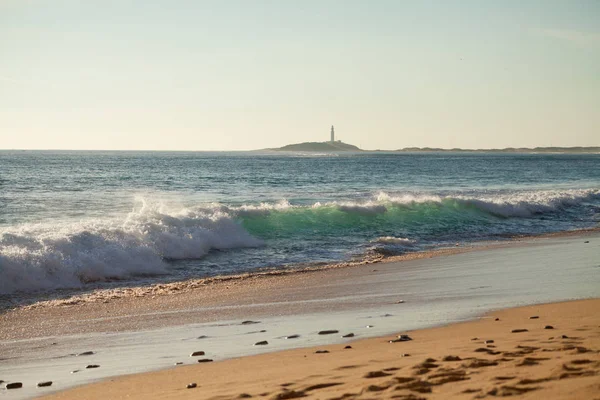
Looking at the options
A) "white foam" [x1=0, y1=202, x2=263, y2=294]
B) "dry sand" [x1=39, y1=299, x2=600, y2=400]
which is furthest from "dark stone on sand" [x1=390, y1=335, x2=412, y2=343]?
"white foam" [x1=0, y1=202, x2=263, y2=294]

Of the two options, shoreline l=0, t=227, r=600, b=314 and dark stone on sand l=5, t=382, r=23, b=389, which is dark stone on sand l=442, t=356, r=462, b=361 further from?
shoreline l=0, t=227, r=600, b=314

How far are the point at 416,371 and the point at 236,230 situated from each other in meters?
15.6

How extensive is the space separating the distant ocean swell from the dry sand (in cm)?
814

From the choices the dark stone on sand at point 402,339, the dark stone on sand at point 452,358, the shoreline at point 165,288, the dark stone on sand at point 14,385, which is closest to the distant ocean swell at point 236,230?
the shoreline at point 165,288

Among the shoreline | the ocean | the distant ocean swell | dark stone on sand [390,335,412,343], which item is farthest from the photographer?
the ocean

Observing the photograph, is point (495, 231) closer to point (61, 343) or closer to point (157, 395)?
point (61, 343)

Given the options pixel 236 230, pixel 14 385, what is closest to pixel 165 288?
pixel 14 385

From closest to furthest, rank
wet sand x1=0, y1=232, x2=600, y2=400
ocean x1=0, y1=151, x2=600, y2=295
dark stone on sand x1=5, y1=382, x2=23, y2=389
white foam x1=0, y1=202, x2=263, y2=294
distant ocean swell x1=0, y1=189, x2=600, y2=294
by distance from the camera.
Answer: dark stone on sand x1=5, y1=382, x2=23, y2=389, wet sand x1=0, y1=232, x2=600, y2=400, white foam x1=0, y1=202, x2=263, y2=294, distant ocean swell x1=0, y1=189, x2=600, y2=294, ocean x1=0, y1=151, x2=600, y2=295

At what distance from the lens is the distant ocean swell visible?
14391 mm

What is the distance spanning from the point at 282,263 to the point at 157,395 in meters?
11.0

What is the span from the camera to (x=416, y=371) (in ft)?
18.1

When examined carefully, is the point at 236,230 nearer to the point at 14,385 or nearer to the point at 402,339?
the point at 402,339

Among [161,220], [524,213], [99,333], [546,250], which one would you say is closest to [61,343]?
[99,333]

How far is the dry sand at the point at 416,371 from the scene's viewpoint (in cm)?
490
